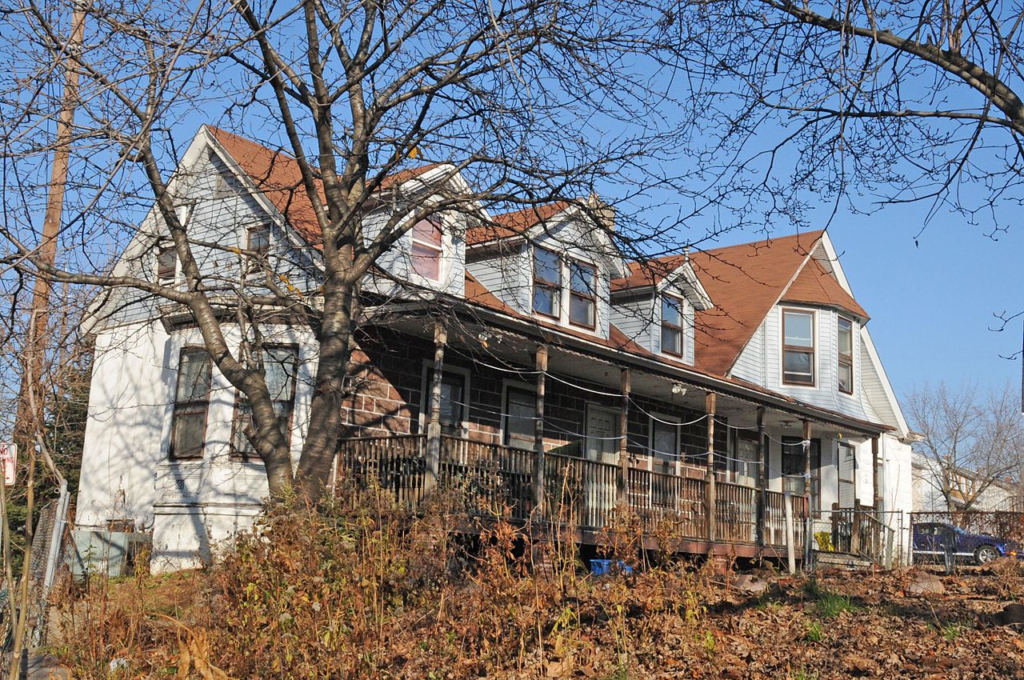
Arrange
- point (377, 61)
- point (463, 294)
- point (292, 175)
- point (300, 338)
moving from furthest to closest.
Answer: point (292, 175), point (463, 294), point (300, 338), point (377, 61)

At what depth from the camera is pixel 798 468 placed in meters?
26.8

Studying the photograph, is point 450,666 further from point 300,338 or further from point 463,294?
point 463,294

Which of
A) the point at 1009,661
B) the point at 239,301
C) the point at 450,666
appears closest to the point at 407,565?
the point at 450,666

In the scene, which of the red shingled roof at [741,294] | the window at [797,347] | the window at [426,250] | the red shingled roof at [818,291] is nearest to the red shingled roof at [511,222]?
the window at [426,250]

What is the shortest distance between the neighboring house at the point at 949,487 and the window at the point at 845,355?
74.9 ft

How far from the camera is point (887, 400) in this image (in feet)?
94.8

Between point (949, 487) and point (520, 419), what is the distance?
1419 inches

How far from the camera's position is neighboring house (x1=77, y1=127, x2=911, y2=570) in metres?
14.0

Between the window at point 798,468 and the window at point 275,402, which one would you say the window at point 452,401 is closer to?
the window at point 275,402

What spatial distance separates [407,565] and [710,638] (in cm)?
226

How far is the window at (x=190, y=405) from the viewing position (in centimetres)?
1683

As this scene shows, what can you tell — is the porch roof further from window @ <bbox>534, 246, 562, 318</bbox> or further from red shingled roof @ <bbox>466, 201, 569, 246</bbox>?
red shingled roof @ <bbox>466, 201, 569, 246</bbox>

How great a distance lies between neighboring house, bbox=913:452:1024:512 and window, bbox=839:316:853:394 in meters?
22.8

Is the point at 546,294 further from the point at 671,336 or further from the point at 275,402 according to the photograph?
the point at 275,402
